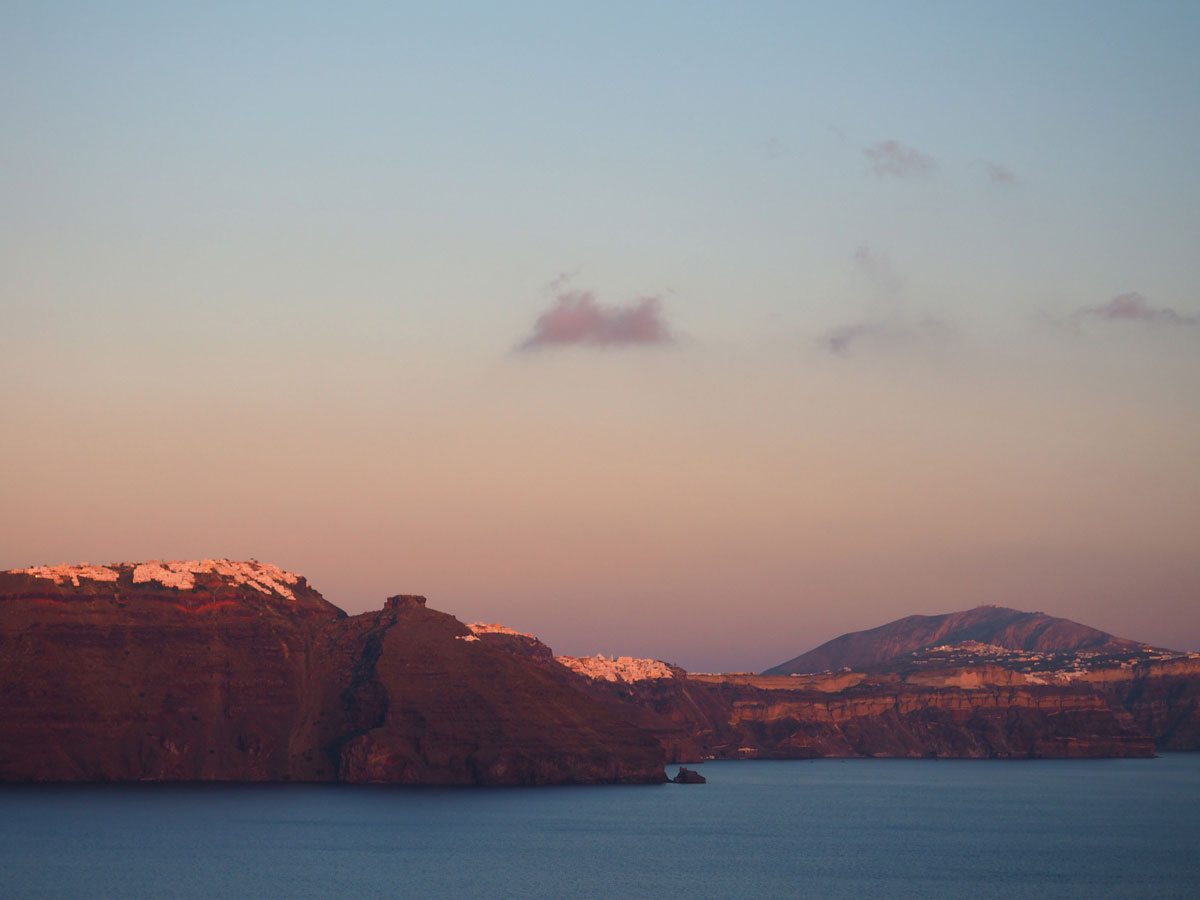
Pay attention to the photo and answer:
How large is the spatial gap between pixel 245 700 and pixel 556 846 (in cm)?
6696

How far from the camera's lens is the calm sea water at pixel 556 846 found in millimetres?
98062

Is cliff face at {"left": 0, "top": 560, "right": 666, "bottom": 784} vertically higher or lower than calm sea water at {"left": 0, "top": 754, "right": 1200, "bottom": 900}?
higher

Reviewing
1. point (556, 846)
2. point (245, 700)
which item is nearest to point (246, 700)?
point (245, 700)

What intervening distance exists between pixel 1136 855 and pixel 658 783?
7948cm

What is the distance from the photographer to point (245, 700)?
175 meters

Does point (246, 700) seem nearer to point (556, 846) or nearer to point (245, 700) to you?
point (245, 700)

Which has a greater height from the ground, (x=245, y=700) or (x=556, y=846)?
(x=245, y=700)

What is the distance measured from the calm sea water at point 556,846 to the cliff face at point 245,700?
20.3ft

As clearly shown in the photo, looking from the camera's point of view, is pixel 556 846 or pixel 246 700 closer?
pixel 556 846

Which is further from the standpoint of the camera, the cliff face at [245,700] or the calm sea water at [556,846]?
the cliff face at [245,700]

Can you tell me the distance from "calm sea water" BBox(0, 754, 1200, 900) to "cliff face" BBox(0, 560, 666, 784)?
620 cm

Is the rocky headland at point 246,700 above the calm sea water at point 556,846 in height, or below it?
above

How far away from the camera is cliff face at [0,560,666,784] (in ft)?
543

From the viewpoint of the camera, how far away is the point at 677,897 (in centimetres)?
9444
